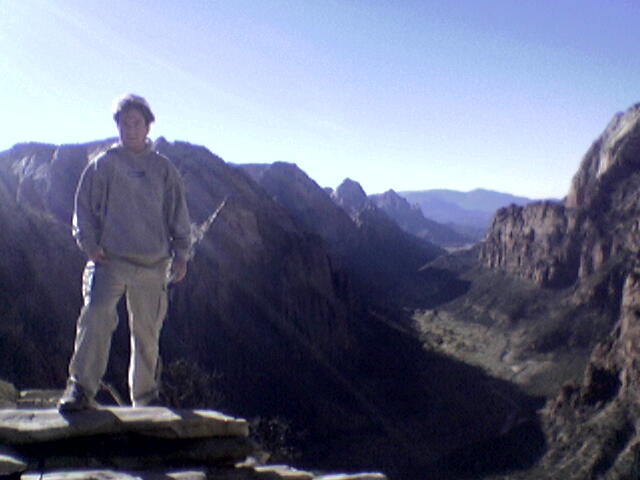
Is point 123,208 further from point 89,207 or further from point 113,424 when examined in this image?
point 113,424

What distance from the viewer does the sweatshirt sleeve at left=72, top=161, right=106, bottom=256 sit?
6184 mm

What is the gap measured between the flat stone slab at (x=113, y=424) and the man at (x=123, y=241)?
256 mm

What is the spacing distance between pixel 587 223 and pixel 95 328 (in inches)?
2903

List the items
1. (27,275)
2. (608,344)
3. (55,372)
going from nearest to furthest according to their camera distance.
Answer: (55,372)
(27,275)
(608,344)

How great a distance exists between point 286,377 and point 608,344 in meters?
20.2

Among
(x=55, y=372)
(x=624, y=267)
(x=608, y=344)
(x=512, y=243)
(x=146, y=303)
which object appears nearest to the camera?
(x=146, y=303)

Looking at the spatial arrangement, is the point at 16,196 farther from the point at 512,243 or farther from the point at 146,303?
the point at 512,243

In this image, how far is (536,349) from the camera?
5806cm

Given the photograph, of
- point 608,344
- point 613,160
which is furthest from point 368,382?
point 613,160

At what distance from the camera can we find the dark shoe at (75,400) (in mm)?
5973

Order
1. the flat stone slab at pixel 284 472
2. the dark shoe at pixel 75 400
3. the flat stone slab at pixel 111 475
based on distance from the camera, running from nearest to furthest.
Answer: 1. the flat stone slab at pixel 111 475
2. the dark shoe at pixel 75 400
3. the flat stone slab at pixel 284 472

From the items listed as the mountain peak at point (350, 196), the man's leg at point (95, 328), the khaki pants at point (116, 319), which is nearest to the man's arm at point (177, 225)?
the khaki pants at point (116, 319)

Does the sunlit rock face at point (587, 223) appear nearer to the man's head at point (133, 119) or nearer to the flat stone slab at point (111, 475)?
the man's head at point (133, 119)

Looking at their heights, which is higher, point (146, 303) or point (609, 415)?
point (146, 303)
